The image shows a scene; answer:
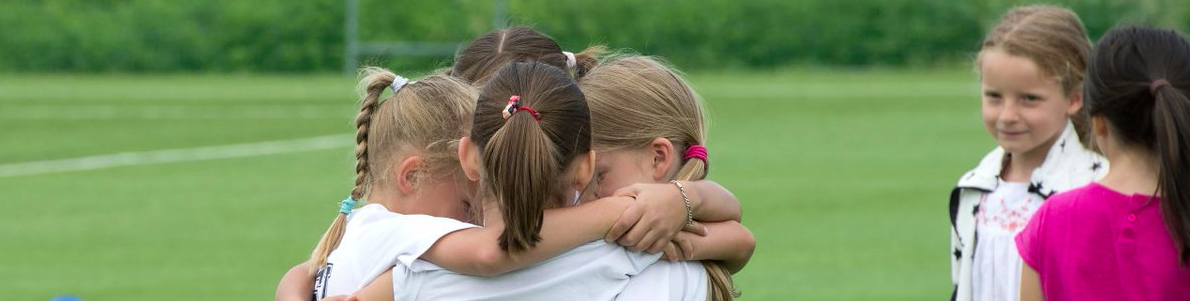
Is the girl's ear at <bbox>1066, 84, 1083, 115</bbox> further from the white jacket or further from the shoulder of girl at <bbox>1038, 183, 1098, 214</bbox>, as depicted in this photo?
the shoulder of girl at <bbox>1038, 183, 1098, 214</bbox>

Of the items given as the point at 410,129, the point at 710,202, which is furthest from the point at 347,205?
the point at 710,202

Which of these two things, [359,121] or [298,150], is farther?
[298,150]

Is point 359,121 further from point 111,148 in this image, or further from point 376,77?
point 111,148

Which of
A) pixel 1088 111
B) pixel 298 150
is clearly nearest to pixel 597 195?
pixel 1088 111

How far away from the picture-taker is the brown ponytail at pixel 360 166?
3.31 meters

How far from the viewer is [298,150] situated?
685 inches

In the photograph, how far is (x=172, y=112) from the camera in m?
22.6

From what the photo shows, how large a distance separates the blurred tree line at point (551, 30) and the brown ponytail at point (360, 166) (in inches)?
1211

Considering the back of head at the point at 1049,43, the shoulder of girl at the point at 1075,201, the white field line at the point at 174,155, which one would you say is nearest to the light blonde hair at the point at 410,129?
the shoulder of girl at the point at 1075,201

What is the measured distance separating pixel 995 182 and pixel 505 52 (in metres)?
1.56

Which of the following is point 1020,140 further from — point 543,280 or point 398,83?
point 543,280

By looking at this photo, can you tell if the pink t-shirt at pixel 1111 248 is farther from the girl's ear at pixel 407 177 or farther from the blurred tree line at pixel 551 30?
the blurred tree line at pixel 551 30

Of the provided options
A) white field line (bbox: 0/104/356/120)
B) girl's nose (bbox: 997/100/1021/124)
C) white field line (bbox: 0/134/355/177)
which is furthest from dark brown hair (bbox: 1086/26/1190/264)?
white field line (bbox: 0/104/356/120)

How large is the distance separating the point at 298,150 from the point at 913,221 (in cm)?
732
